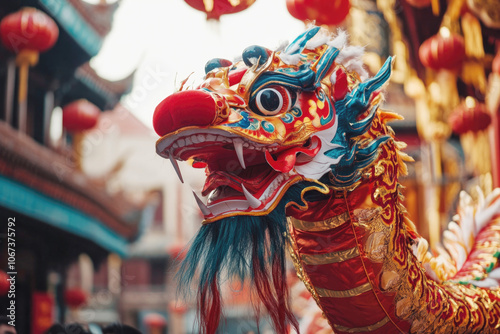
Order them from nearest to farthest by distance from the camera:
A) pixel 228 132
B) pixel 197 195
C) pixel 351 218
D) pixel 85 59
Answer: pixel 228 132 → pixel 197 195 → pixel 351 218 → pixel 85 59

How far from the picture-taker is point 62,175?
758cm

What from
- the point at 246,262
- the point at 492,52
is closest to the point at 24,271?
the point at 492,52

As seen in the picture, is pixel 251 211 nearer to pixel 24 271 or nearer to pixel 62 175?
pixel 62 175

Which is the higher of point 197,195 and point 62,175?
point 62,175

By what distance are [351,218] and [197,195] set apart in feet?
1.64

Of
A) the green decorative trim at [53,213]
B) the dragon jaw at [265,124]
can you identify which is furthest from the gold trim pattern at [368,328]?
the green decorative trim at [53,213]

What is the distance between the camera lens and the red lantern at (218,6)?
3.27 metres

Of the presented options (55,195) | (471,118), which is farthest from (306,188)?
(55,195)

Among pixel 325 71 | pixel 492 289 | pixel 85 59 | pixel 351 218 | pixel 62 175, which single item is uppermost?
pixel 85 59

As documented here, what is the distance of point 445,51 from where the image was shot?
607 centimetres

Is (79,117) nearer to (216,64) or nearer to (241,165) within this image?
(216,64)

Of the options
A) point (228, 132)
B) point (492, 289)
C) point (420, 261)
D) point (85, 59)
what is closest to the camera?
point (228, 132)

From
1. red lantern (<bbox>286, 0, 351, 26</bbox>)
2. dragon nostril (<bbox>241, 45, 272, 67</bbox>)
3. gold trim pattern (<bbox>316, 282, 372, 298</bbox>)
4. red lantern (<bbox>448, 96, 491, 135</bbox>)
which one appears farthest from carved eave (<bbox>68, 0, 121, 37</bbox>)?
gold trim pattern (<bbox>316, 282, 372, 298</bbox>)

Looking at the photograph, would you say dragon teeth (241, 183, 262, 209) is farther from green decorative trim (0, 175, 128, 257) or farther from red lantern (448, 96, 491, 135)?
red lantern (448, 96, 491, 135)
